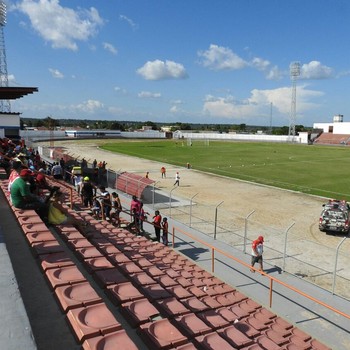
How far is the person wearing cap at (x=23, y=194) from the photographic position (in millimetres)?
8148

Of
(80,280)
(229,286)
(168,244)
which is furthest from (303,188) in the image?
(80,280)

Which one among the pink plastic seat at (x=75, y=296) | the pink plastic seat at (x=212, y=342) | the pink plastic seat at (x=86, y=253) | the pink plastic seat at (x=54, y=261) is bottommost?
the pink plastic seat at (x=212, y=342)

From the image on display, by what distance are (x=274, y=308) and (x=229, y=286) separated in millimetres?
1393

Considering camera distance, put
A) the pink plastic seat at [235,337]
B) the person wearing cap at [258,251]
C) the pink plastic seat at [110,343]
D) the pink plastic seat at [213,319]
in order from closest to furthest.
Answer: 1. the pink plastic seat at [110,343]
2. the pink plastic seat at [235,337]
3. the pink plastic seat at [213,319]
4. the person wearing cap at [258,251]

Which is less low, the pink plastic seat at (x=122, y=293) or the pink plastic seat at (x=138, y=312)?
the pink plastic seat at (x=122, y=293)

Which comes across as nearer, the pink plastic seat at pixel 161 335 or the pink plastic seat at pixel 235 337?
the pink plastic seat at pixel 161 335

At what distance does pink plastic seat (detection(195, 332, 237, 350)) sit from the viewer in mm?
5742

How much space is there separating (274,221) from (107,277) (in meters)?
15.5

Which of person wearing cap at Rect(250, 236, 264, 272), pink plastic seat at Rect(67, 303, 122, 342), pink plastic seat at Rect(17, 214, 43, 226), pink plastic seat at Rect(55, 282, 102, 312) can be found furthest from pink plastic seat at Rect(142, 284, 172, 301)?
person wearing cap at Rect(250, 236, 264, 272)

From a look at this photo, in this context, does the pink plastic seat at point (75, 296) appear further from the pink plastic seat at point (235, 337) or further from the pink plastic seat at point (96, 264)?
the pink plastic seat at point (235, 337)

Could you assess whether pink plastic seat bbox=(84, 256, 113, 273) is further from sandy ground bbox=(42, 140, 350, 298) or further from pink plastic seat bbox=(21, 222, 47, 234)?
sandy ground bbox=(42, 140, 350, 298)

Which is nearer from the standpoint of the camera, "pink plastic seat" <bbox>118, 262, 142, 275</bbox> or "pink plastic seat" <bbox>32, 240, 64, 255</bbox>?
"pink plastic seat" <bbox>32, 240, 64, 255</bbox>

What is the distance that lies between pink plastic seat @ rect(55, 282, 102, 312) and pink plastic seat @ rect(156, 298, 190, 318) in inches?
73.1

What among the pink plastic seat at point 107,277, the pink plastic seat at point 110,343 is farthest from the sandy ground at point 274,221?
the pink plastic seat at point 110,343
